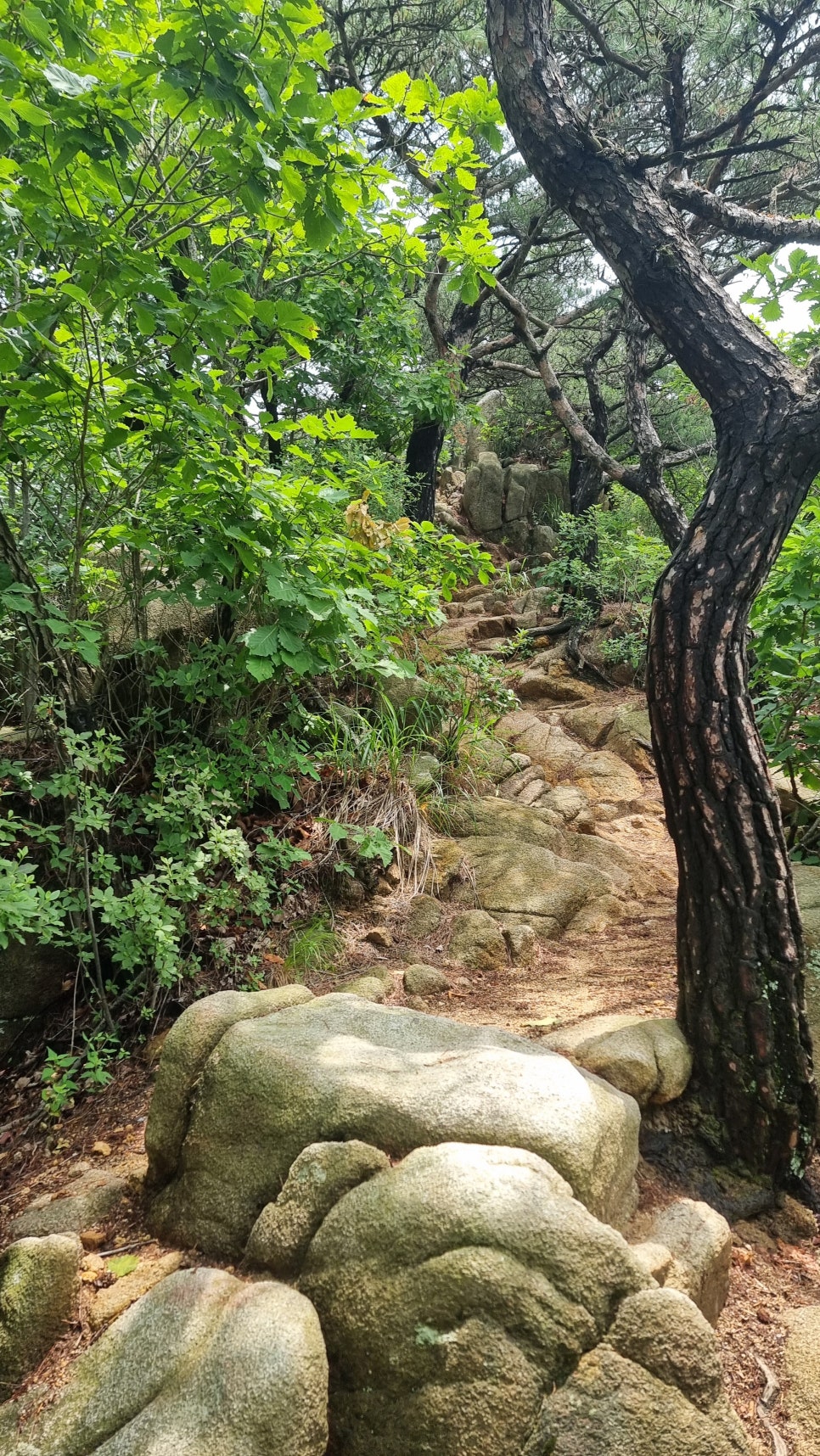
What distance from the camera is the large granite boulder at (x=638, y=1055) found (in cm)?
243

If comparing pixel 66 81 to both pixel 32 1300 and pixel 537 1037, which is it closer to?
pixel 32 1300

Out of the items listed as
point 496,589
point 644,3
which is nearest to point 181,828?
point 644,3

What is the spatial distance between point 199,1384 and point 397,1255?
1.36 ft

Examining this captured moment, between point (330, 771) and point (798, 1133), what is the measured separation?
113 inches

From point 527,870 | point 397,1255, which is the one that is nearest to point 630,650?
point 527,870

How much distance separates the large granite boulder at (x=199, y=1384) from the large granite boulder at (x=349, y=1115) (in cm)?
29

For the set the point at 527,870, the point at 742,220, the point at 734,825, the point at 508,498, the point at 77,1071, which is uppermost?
the point at 508,498

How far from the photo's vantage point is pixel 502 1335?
1.40 m

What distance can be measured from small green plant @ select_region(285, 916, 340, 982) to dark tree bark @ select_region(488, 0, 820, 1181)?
5.48ft

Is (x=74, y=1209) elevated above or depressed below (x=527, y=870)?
below

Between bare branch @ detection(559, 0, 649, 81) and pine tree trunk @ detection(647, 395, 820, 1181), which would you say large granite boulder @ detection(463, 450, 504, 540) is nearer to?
bare branch @ detection(559, 0, 649, 81)

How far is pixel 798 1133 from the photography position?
96.0 inches

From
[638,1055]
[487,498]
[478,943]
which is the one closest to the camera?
[638,1055]

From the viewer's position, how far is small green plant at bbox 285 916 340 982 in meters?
3.51
